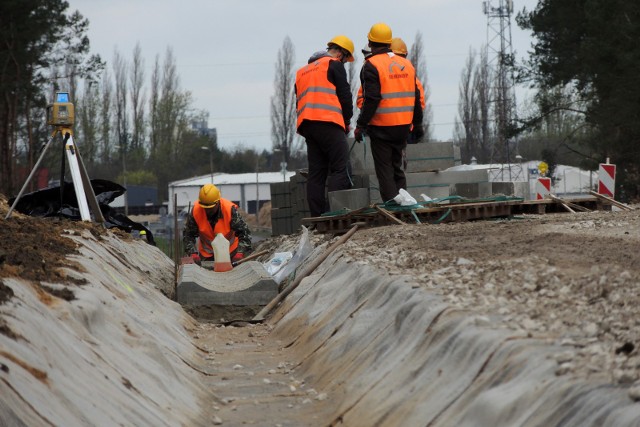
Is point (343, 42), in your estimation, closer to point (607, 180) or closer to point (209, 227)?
point (209, 227)

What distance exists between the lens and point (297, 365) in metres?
9.05

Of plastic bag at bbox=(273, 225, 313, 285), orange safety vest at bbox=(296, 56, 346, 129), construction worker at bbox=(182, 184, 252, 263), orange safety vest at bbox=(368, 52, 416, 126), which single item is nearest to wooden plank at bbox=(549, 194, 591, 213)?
orange safety vest at bbox=(368, 52, 416, 126)

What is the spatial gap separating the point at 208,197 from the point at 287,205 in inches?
183

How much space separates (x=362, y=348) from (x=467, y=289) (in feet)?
3.17

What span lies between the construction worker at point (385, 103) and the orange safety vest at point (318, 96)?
540 mm

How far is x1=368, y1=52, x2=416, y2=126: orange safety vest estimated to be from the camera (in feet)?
44.4

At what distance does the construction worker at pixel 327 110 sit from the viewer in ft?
45.9

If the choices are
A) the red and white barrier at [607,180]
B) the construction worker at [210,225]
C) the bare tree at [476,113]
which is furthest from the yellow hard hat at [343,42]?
the bare tree at [476,113]

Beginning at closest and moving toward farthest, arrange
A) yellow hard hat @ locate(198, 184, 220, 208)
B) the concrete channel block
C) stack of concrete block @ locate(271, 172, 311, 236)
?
the concrete channel block
yellow hard hat @ locate(198, 184, 220, 208)
stack of concrete block @ locate(271, 172, 311, 236)

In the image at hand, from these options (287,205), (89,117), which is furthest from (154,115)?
(287,205)

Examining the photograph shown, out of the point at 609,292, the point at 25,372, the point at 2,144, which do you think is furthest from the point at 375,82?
the point at 2,144

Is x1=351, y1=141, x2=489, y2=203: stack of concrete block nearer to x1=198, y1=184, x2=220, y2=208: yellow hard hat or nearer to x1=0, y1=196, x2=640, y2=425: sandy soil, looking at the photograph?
x1=198, y1=184, x2=220, y2=208: yellow hard hat

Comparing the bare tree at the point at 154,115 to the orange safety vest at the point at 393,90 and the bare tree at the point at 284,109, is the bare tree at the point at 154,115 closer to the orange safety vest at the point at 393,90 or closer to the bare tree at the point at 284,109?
the bare tree at the point at 284,109

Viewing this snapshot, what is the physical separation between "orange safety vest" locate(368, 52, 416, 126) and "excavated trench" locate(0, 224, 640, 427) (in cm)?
288
